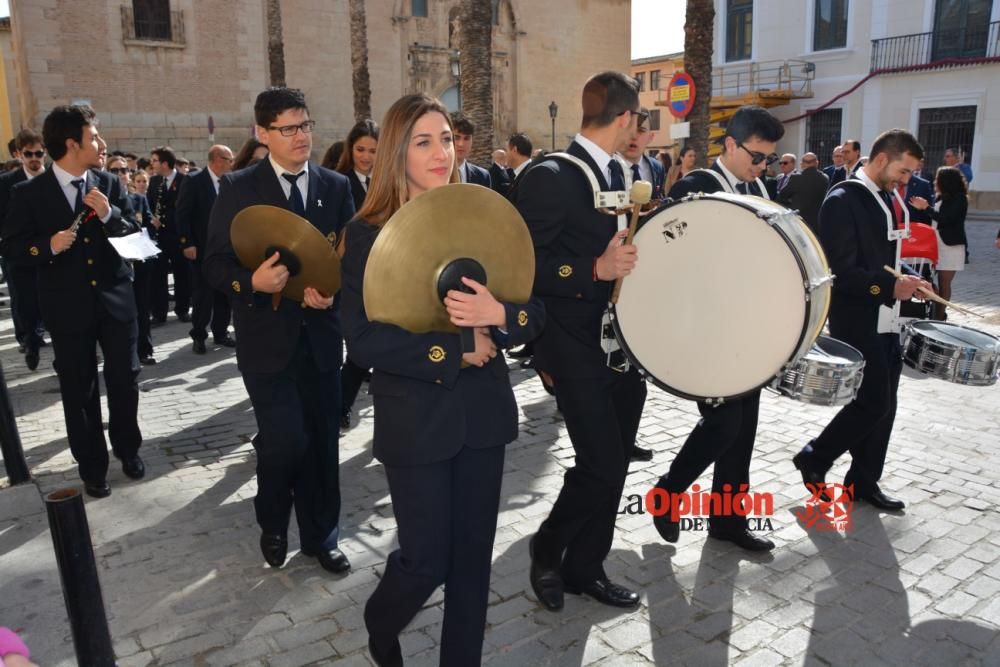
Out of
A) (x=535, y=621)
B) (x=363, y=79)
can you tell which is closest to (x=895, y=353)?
(x=535, y=621)

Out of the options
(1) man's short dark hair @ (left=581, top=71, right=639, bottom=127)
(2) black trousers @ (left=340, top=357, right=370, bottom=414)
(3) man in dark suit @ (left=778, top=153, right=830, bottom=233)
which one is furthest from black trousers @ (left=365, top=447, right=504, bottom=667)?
(3) man in dark suit @ (left=778, top=153, right=830, bottom=233)

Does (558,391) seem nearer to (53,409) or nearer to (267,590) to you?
(267,590)

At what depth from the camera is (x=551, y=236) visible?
3.37 meters

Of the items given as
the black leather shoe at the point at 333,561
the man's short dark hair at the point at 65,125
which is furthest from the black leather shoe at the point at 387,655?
the man's short dark hair at the point at 65,125

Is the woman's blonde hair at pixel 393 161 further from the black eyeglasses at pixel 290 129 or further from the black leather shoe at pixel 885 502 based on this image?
the black leather shoe at pixel 885 502

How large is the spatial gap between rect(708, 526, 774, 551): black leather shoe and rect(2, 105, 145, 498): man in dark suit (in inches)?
148

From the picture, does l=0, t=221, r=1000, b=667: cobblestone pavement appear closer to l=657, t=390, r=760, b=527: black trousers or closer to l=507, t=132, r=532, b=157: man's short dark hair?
l=657, t=390, r=760, b=527: black trousers

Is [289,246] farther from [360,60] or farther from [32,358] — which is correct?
[360,60]

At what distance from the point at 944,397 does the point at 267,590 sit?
19.7ft

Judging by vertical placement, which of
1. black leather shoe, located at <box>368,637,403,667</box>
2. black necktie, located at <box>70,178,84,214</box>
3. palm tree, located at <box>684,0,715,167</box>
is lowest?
black leather shoe, located at <box>368,637,403,667</box>

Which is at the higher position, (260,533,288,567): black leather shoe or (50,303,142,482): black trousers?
(50,303,142,482): black trousers

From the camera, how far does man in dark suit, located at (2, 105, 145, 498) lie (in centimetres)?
487

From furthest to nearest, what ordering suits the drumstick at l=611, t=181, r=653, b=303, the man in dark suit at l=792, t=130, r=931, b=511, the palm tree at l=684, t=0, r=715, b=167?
the palm tree at l=684, t=0, r=715, b=167
the man in dark suit at l=792, t=130, r=931, b=511
the drumstick at l=611, t=181, r=653, b=303

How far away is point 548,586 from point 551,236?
5.23 feet
